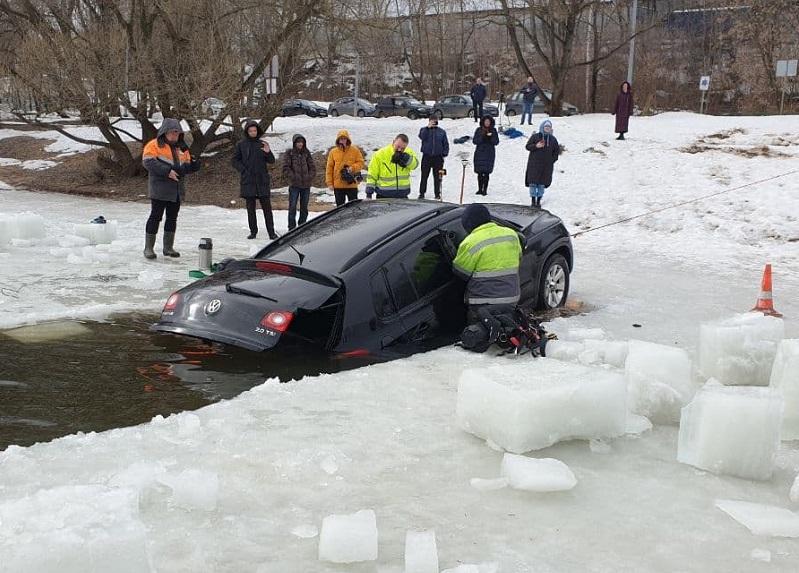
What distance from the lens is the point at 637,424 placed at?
4.87 metres

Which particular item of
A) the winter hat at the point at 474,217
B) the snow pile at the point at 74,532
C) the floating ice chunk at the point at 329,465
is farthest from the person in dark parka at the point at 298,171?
the snow pile at the point at 74,532

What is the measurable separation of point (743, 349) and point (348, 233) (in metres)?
3.07

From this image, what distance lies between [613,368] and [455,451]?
6.24 feet

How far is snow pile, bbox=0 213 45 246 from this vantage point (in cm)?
1088

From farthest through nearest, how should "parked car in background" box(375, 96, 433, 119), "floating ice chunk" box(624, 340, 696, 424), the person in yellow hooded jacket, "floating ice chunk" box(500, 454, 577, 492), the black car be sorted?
"parked car in background" box(375, 96, 433, 119), the person in yellow hooded jacket, the black car, "floating ice chunk" box(624, 340, 696, 424), "floating ice chunk" box(500, 454, 577, 492)

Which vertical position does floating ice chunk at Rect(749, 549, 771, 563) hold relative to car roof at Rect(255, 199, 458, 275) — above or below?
below

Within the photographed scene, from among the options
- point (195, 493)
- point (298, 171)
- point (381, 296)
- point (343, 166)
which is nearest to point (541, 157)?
point (343, 166)

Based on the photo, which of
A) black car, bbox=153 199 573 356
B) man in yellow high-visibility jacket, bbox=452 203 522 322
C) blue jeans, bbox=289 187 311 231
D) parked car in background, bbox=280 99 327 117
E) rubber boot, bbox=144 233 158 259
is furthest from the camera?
parked car in background, bbox=280 99 327 117

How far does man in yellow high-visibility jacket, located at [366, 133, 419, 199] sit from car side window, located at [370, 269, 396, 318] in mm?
6152

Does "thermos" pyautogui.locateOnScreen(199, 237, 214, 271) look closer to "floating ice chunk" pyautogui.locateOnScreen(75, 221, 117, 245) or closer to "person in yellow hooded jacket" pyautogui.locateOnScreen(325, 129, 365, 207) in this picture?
"floating ice chunk" pyautogui.locateOnScreen(75, 221, 117, 245)

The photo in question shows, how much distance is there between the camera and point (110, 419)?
16.9 feet

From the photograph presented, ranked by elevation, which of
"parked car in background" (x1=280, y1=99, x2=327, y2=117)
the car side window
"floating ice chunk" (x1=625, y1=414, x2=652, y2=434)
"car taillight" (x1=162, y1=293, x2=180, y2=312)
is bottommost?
"floating ice chunk" (x1=625, y1=414, x2=652, y2=434)

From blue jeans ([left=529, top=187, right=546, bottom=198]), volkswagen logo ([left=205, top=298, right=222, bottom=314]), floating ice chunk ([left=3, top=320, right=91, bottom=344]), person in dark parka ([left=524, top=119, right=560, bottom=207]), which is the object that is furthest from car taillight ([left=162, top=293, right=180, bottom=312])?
blue jeans ([left=529, top=187, right=546, bottom=198])

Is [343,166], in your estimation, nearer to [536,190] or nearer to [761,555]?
[536,190]
